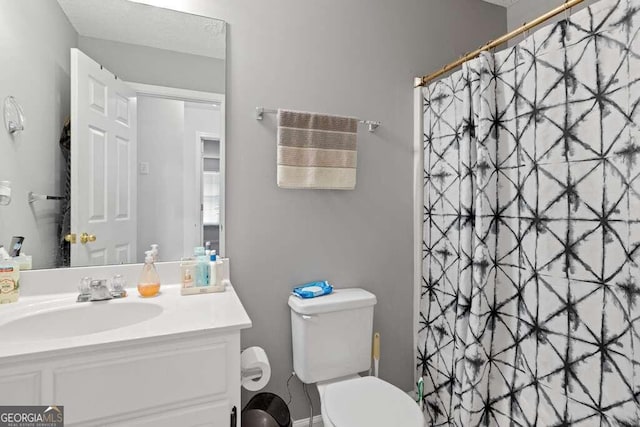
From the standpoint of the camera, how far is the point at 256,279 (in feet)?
5.41

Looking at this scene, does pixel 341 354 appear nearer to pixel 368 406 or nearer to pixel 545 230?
pixel 368 406

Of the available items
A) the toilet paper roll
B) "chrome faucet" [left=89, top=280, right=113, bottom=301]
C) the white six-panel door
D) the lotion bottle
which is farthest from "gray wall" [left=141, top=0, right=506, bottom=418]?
the lotion bottle

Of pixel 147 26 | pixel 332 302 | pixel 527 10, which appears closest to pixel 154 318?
pixel 332 302

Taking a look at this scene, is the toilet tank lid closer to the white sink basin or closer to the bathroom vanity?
the bathroom vanity

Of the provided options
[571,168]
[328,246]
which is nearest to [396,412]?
[328,246]

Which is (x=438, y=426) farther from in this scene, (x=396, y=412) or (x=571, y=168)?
(x=571, y=168)

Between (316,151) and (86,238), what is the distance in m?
1.03

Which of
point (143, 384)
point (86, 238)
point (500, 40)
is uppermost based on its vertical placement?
point (500, 40)

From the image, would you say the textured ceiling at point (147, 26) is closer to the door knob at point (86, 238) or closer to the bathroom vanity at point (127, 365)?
the door knob at point (86, 238)

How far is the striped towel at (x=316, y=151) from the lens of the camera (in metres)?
1.62

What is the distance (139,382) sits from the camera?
945 millimetres

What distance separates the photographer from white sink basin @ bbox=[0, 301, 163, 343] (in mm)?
1083

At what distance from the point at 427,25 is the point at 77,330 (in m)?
2.24

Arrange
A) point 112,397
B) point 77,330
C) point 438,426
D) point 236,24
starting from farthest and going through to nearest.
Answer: point 438,426, point 236,24, point 77,330, point 112,397
